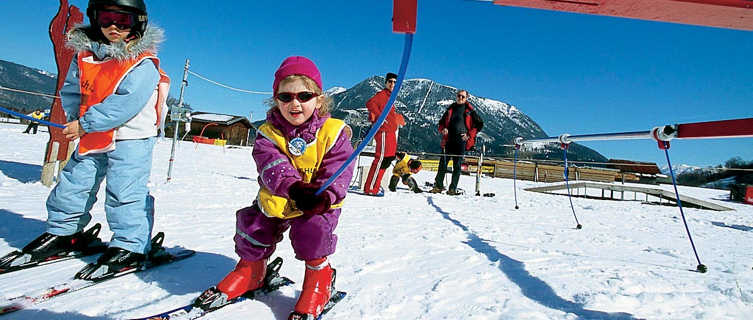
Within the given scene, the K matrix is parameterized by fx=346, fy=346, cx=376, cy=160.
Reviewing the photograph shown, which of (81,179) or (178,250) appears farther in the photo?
(178,250)

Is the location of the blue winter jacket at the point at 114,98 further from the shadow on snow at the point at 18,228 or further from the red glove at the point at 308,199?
the red glove at the point at 308,199

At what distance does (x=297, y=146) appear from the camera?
155 cm

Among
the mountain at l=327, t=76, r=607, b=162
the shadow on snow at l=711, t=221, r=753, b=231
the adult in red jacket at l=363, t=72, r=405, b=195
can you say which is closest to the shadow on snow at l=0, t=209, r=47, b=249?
the adult in red jacket at l=363, t=72, r=405, b=195

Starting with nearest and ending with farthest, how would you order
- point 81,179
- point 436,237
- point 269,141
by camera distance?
point 269,141
point 81,179
point 436,237

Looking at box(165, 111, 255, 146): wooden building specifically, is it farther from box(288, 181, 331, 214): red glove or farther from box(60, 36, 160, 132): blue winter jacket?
box(288, 181, 331, 214): red glove

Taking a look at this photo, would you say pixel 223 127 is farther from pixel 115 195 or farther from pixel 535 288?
pixel 535 288

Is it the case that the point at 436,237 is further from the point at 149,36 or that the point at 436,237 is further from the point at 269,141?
the point at 149,36

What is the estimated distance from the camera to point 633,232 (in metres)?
3.59

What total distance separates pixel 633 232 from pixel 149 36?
177 inches

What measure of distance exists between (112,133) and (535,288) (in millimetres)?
2312

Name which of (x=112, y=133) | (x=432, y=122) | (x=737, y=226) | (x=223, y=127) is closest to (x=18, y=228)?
(x=112, y=133)

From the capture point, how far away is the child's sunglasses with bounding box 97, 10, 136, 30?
1.80 m

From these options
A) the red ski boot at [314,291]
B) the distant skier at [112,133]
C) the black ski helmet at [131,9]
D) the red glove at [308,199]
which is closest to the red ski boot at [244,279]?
the red ski boot at [314,291]

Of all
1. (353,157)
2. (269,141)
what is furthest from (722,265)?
(269,141)
